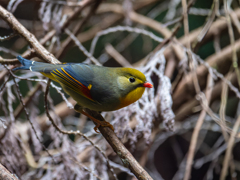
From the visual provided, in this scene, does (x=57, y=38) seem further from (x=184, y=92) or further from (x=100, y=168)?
(x=184, y=92)

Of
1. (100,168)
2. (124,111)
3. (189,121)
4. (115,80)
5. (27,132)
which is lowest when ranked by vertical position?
(189,121)

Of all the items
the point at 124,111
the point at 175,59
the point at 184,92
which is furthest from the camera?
the point at 175,59

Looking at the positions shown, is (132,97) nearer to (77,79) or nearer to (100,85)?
(100,85)

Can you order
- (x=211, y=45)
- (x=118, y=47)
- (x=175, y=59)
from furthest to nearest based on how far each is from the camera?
1. (x=118, y=47)
2. (x=211, y=45)
3. (x=175, y=59)

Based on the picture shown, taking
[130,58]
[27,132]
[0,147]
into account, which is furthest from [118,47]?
[0,147]

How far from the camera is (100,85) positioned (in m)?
2.24

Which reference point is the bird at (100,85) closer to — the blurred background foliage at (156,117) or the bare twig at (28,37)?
the bare twig at (28,37)

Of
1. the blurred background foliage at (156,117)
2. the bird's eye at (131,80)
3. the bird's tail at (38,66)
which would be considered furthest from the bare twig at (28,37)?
the bird's eye at (131,80)

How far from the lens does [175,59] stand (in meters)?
4.16

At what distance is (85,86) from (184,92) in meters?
1.98

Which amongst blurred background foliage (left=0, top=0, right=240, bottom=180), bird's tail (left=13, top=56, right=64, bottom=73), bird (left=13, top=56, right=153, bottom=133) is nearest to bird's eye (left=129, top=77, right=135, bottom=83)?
bird (left=13, top=56, right=153, bottom=133)

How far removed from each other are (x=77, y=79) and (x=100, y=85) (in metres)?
0.22

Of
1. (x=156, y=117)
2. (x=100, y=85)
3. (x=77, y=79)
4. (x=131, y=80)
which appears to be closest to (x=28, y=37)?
(x=77, y=79)

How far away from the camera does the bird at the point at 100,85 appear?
85.0 inches
